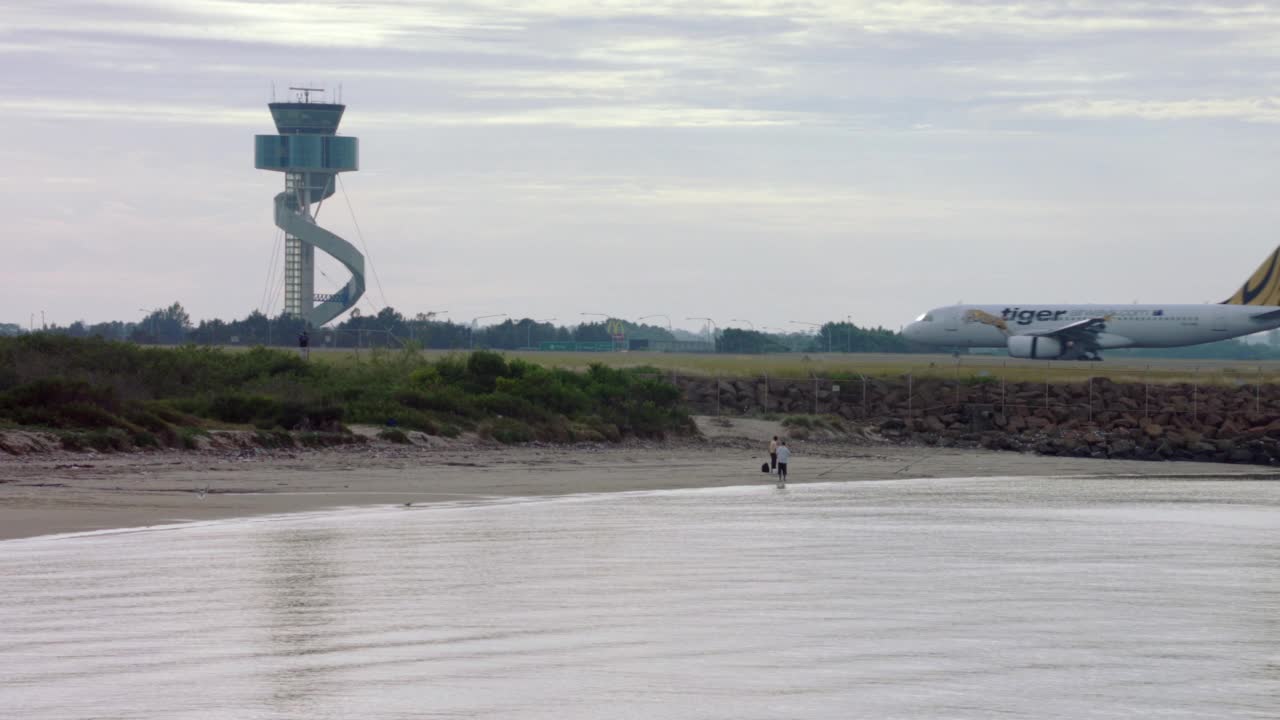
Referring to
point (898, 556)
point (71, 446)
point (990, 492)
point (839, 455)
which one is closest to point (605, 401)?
point (839, 455)

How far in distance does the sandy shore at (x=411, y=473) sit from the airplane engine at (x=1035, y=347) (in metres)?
33.2

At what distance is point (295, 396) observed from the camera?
36312 mm

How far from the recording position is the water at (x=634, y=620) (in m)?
10.1

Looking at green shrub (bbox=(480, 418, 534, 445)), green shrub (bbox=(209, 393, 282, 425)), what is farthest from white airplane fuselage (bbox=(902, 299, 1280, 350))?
green shrub (bbox=(209, 393, 282, 425))

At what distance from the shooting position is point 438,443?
35344 millimetres

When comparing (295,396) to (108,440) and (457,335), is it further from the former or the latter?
(457,335)

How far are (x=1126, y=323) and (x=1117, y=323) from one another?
605mm

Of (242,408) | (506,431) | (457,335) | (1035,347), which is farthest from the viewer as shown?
(457,335)

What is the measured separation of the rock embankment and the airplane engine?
751 inches

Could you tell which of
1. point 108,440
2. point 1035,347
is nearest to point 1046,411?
point 1035,347

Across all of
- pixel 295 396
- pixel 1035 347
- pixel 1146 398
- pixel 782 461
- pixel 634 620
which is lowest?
pixel 634 620

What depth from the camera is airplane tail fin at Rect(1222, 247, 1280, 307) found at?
261ft

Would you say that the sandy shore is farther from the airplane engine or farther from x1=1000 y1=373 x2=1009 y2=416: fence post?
the airplane engine

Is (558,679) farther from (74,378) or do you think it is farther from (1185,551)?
(74,378)
